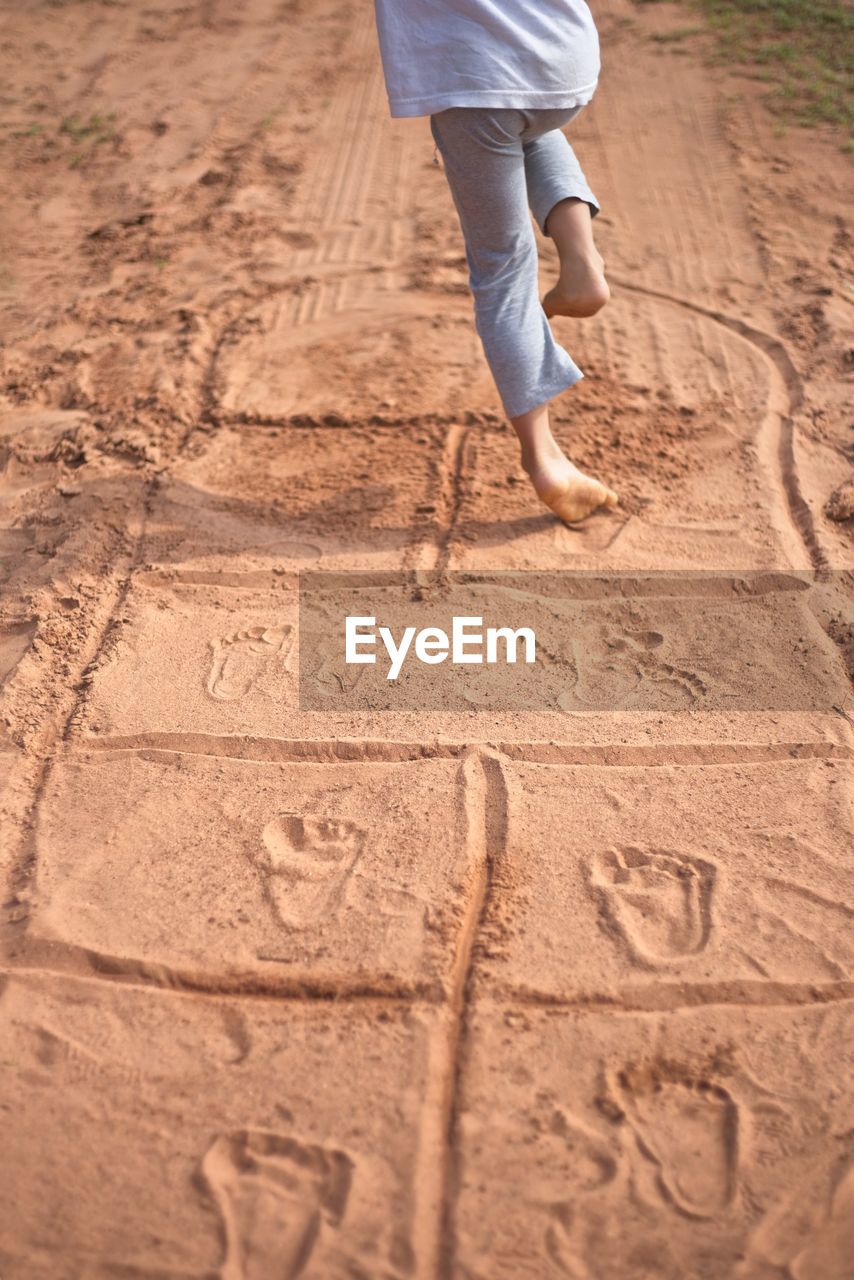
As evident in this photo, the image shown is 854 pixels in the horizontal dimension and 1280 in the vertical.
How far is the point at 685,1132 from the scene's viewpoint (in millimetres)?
1896

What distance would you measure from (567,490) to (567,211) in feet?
2.42

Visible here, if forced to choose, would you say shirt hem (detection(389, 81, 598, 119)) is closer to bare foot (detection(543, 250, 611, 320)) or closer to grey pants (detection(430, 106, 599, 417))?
grey pants (detection(430, 106, 599, 417))

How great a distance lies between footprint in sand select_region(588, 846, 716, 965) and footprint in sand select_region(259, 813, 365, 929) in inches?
20.0

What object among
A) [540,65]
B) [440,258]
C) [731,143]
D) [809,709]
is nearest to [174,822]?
[809,709]

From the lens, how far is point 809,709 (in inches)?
108

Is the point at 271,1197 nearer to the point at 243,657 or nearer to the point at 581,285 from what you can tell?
the point at 243,657

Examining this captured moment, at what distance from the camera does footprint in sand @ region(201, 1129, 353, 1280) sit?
5.73 ft

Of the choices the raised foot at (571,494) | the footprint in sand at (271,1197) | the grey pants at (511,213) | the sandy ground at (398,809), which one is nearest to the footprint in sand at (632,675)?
the sandy ground at (398,809)

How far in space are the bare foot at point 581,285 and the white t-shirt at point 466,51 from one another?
0.46 m

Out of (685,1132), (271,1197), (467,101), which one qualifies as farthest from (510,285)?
(271,1197)

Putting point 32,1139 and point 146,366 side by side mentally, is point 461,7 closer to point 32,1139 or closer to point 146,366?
point 146,366

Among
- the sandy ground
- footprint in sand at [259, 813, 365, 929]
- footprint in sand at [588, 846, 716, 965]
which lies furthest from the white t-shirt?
footprint in sand at [588, 846, 716, 965]

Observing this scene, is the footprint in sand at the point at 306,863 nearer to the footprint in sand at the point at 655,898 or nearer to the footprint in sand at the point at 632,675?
the footprint in sand at the point at 655,898

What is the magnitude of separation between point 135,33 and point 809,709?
651 cm
